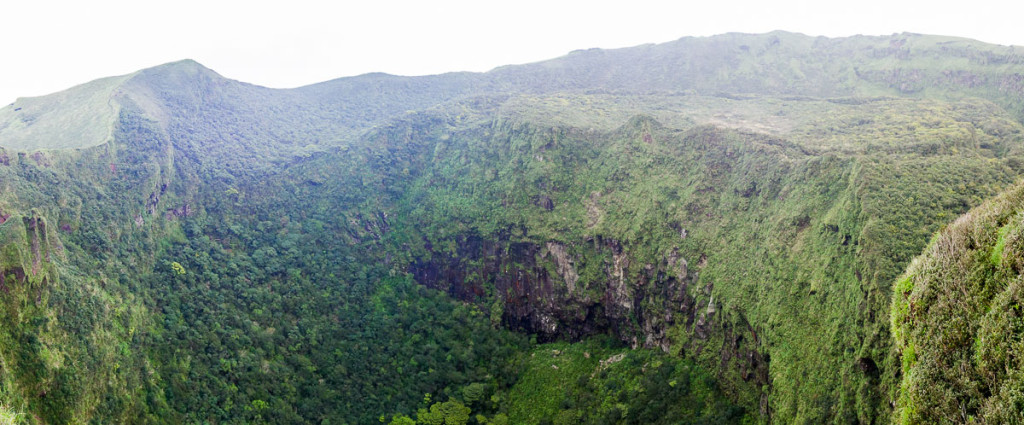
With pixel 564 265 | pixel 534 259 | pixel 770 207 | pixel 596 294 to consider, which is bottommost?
pixel 596 294

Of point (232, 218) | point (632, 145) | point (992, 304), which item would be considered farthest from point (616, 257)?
point (232, 218)

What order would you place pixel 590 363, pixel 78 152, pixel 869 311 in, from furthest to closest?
pixel 78 152 < pixel 590 363 < pixel 869 311

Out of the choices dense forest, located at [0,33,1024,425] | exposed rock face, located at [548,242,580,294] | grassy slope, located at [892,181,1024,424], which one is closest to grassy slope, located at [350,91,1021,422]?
dense forest, located at [0,33,1024,425]

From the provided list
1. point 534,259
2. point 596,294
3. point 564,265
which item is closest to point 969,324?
point 596,294

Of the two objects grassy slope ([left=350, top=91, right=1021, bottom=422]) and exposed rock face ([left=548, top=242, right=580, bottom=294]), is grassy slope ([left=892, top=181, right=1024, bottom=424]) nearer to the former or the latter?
grassy slope ([left=350, top=91, right=1021, bottom=422])

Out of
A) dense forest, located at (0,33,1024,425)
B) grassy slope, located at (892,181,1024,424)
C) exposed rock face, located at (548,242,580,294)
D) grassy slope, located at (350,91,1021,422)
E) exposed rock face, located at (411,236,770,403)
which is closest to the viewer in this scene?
grassy slope, located at (892,181,1024,424)

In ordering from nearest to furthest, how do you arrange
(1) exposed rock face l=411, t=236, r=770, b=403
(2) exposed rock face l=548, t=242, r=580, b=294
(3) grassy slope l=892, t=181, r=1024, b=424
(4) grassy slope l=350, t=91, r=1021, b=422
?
1. (3) grassy slope l=892, t=181, r=1024, b=424
2. (4) grassy slope l=350, t=91, r=1021, b=422
3. (1) exposed rock face l=411, t=236, r=770, b=403
4. (2) exposed rock face l=548, t=242, r=580, b=294

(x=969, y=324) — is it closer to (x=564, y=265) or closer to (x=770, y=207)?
(x=770, y=207)

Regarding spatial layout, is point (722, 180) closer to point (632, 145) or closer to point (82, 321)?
point (632, 145)

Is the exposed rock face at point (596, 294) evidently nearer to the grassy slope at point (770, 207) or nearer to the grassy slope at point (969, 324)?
the grassy slope at point (770, 207)
